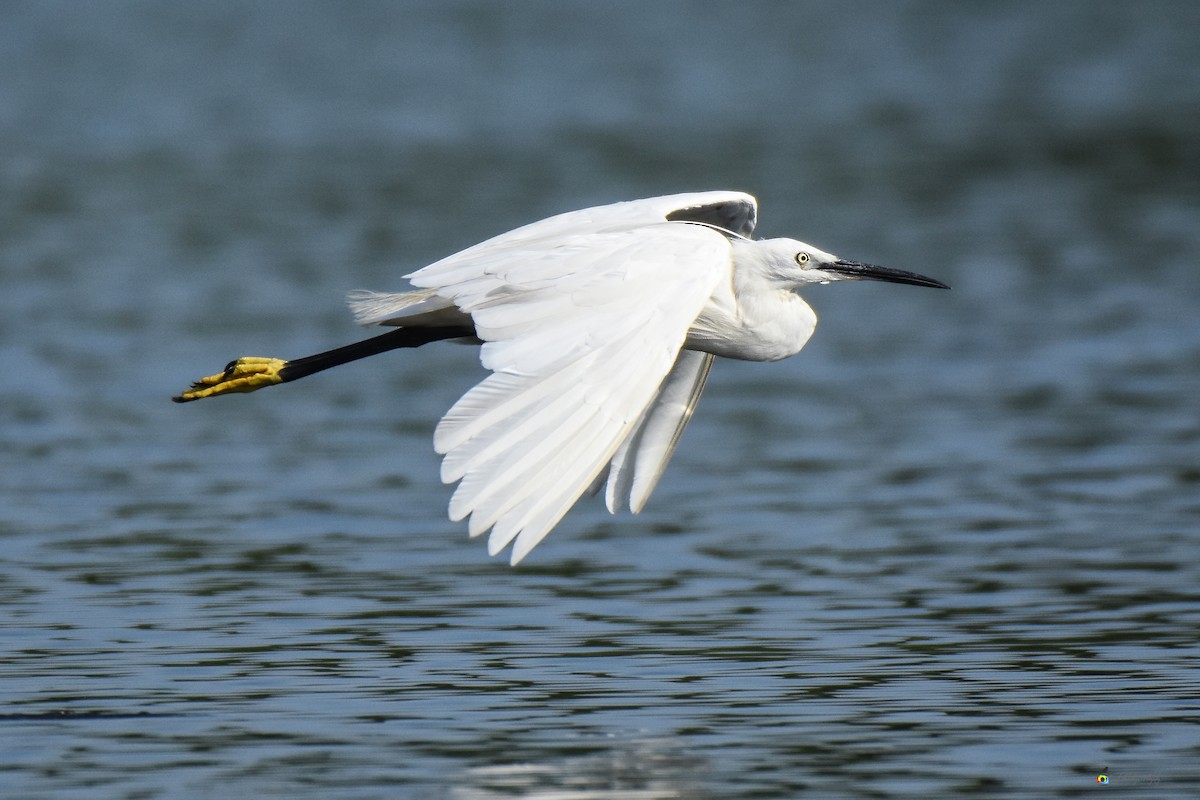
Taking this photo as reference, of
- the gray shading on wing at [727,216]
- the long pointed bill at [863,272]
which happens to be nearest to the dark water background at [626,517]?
the long pointed bill at [863,272]

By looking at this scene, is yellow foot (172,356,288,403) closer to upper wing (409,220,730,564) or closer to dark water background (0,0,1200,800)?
dark water background (0,0,1200,800)

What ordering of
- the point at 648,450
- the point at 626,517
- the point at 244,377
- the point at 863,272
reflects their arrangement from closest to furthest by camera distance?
the point at 648,450
the point at 863,272
the point at 244,377
the point at 626,517

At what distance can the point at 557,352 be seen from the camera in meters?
7.06

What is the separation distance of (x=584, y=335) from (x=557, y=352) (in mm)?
158

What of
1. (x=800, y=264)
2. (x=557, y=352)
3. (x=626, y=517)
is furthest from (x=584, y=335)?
(x=626, y=517)

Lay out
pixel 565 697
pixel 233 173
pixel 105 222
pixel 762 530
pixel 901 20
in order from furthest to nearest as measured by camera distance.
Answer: pixel 901 20
pixel 233 173
pixel 105 222
pixel 762 530
pixel 565 697

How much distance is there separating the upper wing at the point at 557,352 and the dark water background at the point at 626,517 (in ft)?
3.33

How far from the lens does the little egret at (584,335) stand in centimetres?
655

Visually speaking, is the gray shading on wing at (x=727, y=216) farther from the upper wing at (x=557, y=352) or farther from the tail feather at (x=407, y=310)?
the upper wing at (x=557, y=352)

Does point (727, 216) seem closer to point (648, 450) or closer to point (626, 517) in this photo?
point (648, 450)

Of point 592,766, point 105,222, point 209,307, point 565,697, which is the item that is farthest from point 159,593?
point 105,222

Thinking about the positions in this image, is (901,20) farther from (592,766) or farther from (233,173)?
(592,766)

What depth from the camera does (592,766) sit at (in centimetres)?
716

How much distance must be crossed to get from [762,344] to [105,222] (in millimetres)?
19278
